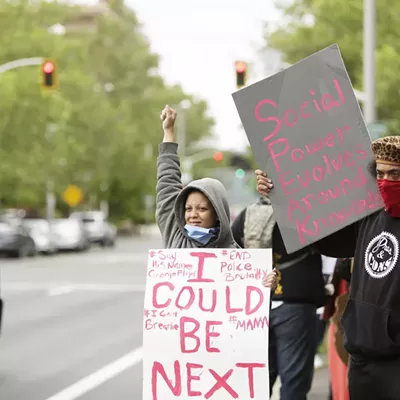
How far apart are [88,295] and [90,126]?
132 ft

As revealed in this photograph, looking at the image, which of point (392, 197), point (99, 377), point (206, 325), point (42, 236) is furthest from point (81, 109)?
point (392, 197)

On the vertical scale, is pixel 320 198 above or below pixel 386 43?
below

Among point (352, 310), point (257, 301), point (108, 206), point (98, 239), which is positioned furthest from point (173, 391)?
point (108, 206)

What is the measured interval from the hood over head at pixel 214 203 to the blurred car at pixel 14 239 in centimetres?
2931

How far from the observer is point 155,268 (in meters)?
4.90

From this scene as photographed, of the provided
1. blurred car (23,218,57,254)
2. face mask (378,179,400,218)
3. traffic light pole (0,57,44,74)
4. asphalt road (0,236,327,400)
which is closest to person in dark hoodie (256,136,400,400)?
face mask (378,179,400,218)

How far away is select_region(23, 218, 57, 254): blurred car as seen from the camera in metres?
37.6

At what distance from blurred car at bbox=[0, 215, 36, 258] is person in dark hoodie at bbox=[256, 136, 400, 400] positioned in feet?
99.1

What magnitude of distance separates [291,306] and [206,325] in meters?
1.51

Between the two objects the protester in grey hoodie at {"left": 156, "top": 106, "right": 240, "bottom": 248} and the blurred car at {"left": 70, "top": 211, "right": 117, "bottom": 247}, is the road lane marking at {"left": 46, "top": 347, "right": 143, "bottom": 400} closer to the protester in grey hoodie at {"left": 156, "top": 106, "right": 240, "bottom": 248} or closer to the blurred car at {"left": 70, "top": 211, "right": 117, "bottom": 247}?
Answer: the protester in grey hoodie at {"left": 156, "top": 106, "right": 240, "bottom": 248}

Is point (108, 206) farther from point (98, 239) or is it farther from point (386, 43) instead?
point (386, 43)

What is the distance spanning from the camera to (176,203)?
5.09 metres

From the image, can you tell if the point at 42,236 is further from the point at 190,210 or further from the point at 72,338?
the point at 190,210

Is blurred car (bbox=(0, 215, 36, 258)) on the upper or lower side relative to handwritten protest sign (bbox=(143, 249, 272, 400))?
upper
